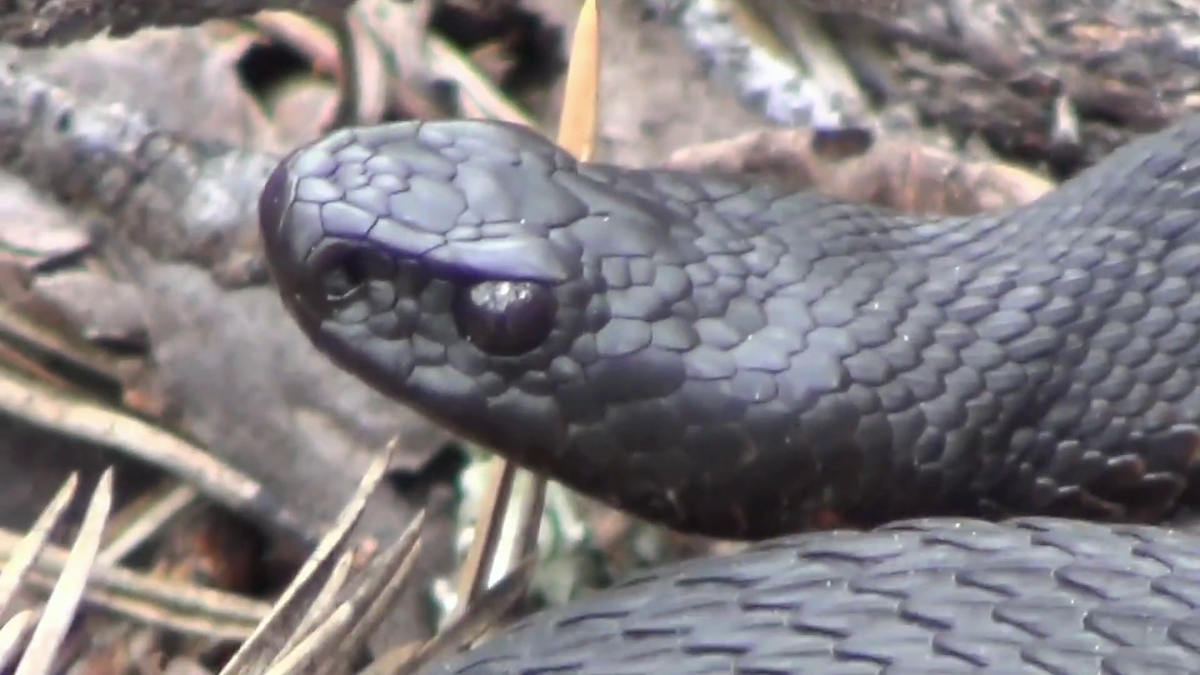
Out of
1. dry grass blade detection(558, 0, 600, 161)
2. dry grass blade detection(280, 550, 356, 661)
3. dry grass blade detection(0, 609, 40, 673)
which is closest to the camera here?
dry grass blade detection(0, 609, 40, 673)

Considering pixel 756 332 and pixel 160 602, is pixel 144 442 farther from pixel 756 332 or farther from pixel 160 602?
pixel 756 332

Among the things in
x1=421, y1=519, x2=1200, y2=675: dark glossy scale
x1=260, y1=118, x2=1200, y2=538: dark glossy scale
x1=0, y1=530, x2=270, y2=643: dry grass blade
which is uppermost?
x1=421, y1=519, x2=1200, y2=675: dark glossy scale

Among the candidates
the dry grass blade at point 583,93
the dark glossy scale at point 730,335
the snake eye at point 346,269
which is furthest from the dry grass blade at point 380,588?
the dry grass blade at point 583,93

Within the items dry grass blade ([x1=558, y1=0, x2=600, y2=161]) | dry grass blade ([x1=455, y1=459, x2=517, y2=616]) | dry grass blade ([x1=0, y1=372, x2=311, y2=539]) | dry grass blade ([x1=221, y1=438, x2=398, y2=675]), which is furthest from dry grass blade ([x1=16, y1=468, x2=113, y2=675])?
dry grass blade ([x1=558, y1=0, x2=600, y2=161])

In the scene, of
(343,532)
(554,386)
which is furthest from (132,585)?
(554,386)

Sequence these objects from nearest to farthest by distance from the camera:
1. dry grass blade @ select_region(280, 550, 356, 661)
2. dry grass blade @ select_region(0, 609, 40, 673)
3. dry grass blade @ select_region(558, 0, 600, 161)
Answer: dry grass blade @ select_region(0, 609, 40, 673)
dry grass blade @ select_region(280, 550, 356, 661)
dry grass blade @ select_region(558, 0, 600, 161)

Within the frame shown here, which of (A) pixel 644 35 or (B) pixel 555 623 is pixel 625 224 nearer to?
(B) pixel 555 623

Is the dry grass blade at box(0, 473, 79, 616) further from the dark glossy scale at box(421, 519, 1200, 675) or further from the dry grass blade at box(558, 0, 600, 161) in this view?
the dry grass blade at box(558, 0, 600, 161)
